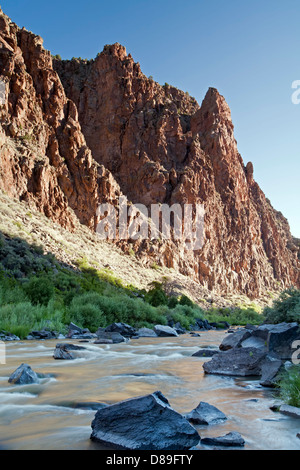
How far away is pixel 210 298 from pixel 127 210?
18.9 metres

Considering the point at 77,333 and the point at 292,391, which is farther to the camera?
the point at 77,333

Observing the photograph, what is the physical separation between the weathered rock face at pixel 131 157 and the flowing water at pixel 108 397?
34682mm

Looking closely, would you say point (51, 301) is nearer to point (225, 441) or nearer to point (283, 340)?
point (283, 340)

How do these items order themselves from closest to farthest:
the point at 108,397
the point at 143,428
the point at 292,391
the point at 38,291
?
the point at 143,428, the point at 292,391, the point at 108,397, the point at 38,291

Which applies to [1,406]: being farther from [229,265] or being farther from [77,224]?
[229,265]

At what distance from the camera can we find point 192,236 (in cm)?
6725

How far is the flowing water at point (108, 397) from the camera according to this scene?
11.0 ft

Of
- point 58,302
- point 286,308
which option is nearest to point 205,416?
point 286,308

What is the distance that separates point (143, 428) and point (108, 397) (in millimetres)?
1964

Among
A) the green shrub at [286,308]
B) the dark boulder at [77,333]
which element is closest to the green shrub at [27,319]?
the dark boulder at [77,333]

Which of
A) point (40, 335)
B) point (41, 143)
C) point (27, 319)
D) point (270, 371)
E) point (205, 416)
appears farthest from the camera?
point (41, 143)

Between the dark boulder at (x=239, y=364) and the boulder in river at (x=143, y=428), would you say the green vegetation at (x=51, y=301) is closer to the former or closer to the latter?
the dark boulder at (x=239, y=364)

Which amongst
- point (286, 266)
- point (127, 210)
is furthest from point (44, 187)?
point (286, 266)

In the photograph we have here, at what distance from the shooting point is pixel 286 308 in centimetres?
819
